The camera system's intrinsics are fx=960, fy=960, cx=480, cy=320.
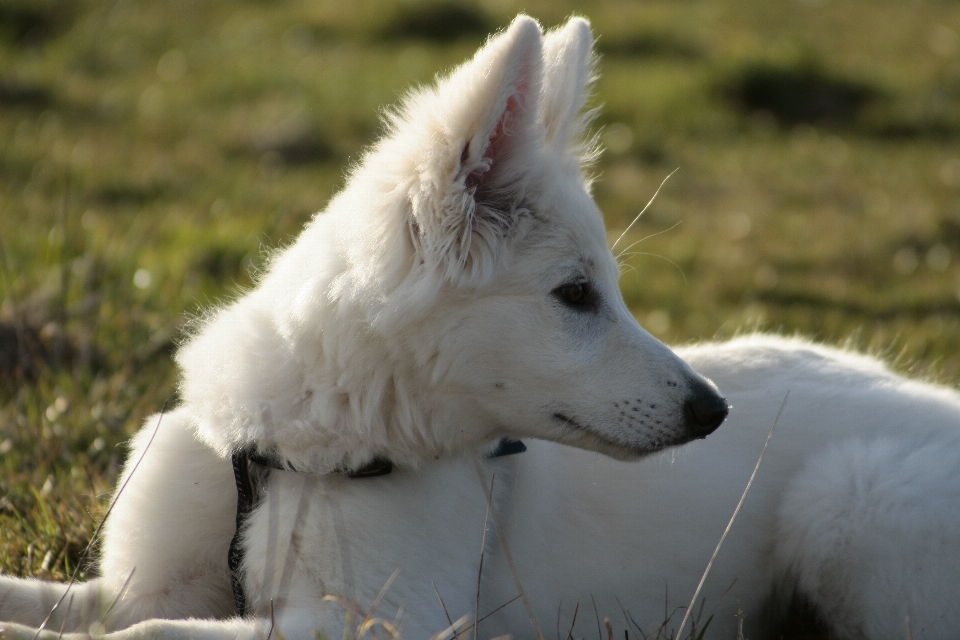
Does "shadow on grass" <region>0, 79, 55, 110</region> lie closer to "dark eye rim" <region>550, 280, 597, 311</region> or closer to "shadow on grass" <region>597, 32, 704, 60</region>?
"shadow on grass" <region>597, 32, 704, 60</region>

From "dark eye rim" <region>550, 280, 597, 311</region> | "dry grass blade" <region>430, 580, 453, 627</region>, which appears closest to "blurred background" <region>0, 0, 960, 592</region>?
"dark eye rim" <region>550, 280, 597, 311</region>

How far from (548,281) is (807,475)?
1.04 m

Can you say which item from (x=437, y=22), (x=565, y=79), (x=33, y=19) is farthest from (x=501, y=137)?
(x=33, y=19)

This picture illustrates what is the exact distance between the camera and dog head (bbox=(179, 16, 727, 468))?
2408mm

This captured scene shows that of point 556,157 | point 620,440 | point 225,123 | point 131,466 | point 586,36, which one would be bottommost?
point 225,123

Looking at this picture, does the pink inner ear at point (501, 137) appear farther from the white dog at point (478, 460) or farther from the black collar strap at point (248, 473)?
the black collar strap at point (248, 473)

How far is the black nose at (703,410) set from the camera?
251 centimetres

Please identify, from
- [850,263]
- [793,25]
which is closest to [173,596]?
[850,263]

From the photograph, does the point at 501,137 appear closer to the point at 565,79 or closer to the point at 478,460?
the point at 565,79

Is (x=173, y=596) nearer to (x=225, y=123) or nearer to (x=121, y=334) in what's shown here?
(x=121, y=334)

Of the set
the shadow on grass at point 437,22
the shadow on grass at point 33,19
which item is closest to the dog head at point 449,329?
the shadow on grass at point 437,22

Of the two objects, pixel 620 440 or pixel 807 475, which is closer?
pixel 620 440

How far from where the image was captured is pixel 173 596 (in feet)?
8.32

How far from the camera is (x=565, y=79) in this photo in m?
2.87
